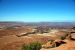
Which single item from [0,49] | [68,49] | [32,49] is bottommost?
[0,49]

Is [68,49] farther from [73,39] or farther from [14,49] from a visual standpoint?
[14,49]

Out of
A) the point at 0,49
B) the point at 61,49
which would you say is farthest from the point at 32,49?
the point at 0,49

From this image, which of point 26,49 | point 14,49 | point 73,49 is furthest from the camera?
point 14,49

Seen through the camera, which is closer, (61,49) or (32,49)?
(61,49)

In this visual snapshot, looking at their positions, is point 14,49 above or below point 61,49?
below

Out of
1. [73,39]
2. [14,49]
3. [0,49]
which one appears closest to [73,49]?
[73,39]

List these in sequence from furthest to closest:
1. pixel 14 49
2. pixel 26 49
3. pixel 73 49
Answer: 1. pixel 14 49
2. pixel 26 49
3. pixel 73 49

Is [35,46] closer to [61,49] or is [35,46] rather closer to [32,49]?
[32,49]

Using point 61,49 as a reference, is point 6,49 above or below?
below

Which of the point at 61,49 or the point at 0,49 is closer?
the point at 61,49
